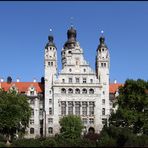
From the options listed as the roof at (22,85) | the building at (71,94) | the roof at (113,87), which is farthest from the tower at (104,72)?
the roof at (22,85)

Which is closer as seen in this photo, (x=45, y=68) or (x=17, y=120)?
(x=17, y=120)

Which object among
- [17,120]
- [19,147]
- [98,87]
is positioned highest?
[98,87]

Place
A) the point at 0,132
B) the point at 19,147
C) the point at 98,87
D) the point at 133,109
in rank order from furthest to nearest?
the point at 98,87 → the point at 0,132 → the point at 133,109 → the point at 19,147

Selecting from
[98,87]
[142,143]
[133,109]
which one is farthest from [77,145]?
[98,87]

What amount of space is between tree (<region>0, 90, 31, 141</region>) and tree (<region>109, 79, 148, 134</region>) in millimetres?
15656

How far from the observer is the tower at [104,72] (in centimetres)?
9206

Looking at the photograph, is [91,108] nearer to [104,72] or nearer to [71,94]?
[71,94]

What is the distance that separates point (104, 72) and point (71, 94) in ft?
26.4

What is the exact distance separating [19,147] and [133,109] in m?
32.3

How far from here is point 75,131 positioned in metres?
80.9

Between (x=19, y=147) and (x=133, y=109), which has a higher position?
(x=133, y=109)

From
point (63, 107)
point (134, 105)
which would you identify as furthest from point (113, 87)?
point (134, 105)

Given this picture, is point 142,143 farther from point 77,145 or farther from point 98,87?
point 98,87

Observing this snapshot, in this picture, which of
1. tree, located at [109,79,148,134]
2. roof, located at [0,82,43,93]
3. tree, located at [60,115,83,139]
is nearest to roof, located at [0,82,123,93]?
roof, located at [0,82,43,93]
